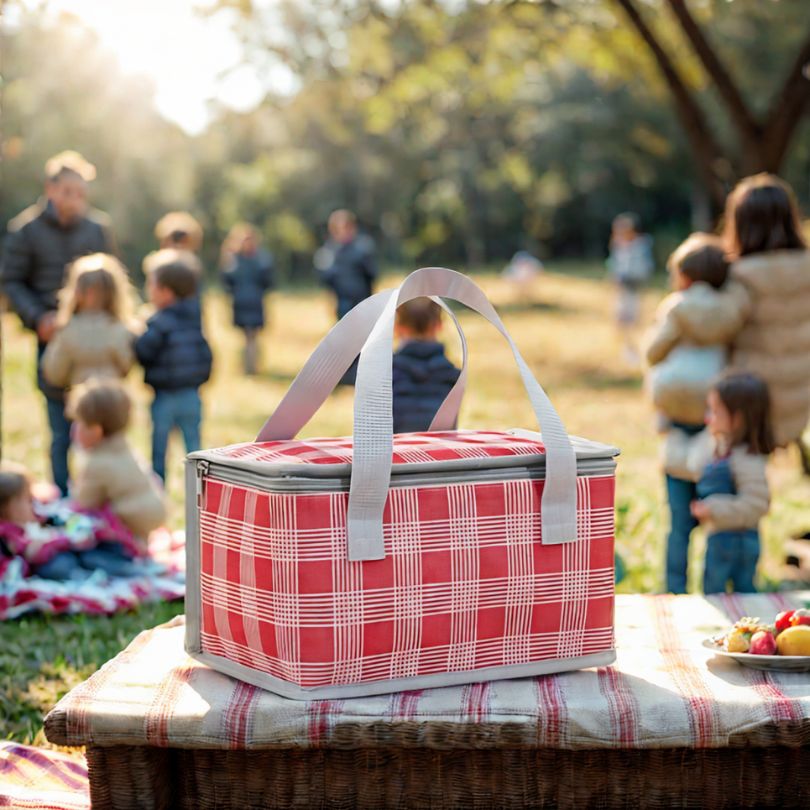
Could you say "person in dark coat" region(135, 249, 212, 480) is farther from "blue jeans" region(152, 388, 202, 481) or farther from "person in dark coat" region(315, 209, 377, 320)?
"person in dark coat" region(315, 209, 377, 320)

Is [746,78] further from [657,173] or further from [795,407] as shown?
[795,407]

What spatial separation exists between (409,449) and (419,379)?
6.04ft

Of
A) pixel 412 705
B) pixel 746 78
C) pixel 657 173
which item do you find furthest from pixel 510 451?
pixel 657 173

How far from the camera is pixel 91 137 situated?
34.9m

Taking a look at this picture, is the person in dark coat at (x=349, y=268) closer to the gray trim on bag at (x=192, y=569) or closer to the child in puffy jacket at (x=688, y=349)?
the child in puffy jacket at (x=688, y=349)

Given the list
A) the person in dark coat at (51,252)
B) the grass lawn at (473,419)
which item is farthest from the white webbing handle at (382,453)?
the person in dark coat at (51,252)

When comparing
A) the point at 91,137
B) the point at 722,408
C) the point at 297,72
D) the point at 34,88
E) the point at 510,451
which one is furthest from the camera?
the point at 91,137

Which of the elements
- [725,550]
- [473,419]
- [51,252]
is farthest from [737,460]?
[473,419]

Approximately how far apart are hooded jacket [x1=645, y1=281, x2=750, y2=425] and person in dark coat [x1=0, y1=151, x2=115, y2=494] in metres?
3.23

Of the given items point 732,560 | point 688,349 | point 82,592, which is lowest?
point 82,592

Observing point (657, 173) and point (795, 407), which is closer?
point (795, 407)

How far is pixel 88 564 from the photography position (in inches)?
196

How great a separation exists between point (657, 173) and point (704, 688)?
144ft

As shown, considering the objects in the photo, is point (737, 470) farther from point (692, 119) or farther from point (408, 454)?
point (692, 119)
